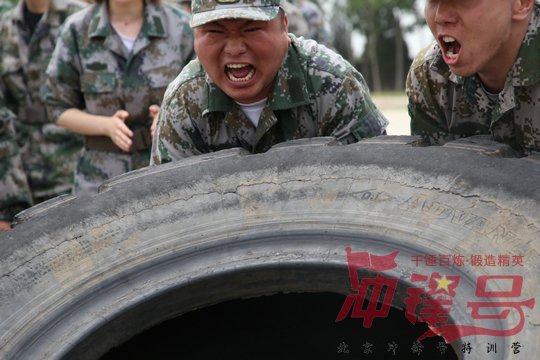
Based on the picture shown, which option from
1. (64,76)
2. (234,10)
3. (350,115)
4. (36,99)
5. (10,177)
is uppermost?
(234,10)

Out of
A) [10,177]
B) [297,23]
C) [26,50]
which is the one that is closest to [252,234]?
[10,177]

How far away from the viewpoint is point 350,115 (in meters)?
2.60

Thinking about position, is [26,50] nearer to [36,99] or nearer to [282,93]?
[36,99]

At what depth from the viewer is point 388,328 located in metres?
2.11

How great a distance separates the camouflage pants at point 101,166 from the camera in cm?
377

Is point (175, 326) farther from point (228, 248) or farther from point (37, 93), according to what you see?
point (37, 93)

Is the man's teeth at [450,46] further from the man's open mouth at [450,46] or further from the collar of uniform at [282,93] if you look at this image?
the collar of uniform at [282,93]

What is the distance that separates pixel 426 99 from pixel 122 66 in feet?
5.53

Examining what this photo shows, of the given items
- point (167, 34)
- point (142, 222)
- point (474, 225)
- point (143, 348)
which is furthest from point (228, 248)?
point (167, 34)

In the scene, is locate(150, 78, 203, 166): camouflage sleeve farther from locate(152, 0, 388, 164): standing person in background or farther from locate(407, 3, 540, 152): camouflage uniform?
locate(407, 3, 540, 152): camouflage uniform

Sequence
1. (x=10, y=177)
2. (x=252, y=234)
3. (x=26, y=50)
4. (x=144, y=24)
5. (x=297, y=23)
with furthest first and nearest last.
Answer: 1. (x=297, y=23)
2. (x=26, y=50)
3. (x=10, y=177)
4. (x=144, y=24)
5. (x=252, y=234)

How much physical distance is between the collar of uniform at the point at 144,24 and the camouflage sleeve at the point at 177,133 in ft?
3.86

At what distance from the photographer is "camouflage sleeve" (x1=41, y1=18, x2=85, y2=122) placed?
3.76m

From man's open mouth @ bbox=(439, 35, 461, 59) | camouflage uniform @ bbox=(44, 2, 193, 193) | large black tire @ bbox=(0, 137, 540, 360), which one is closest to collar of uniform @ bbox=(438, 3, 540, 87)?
man's open mouth @ bbox=(439, 35, 461, 59)
